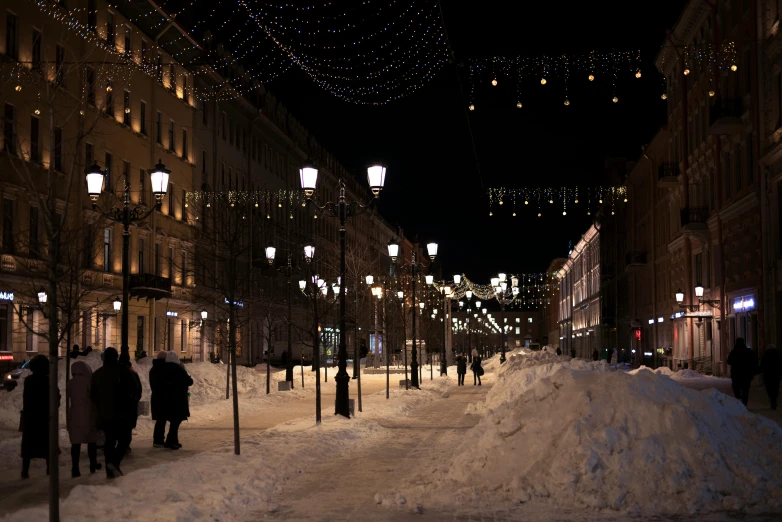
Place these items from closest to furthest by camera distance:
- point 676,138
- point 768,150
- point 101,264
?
1. point 768,150
2. point 101,264
3. point 676,138

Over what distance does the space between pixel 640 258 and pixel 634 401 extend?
55.8 metres

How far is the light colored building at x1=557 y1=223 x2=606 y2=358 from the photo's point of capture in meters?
94.6

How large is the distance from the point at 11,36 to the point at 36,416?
26.5 m

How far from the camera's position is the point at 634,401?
486 inches

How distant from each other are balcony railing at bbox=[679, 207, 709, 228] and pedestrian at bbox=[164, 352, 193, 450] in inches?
1357

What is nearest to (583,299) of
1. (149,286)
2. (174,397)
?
(149,286)

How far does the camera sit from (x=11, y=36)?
3612cm

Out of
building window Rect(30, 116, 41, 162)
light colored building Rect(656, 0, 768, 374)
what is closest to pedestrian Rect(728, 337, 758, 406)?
light colored building Rect(656, 0, 768, 374)

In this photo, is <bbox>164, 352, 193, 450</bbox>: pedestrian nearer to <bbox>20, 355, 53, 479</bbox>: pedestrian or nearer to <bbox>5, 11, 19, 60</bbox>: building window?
<bbox>20, 355, 53, 479</bbox>: pedestrian

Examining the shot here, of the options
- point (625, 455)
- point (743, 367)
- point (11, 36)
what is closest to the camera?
point (625, 455)

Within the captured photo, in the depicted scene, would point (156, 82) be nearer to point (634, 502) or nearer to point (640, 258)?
point (640, 258)

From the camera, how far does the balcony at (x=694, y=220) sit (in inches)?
1833

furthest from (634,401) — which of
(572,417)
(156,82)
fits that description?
(156,82)

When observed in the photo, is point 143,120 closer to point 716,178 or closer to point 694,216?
point 694,216
